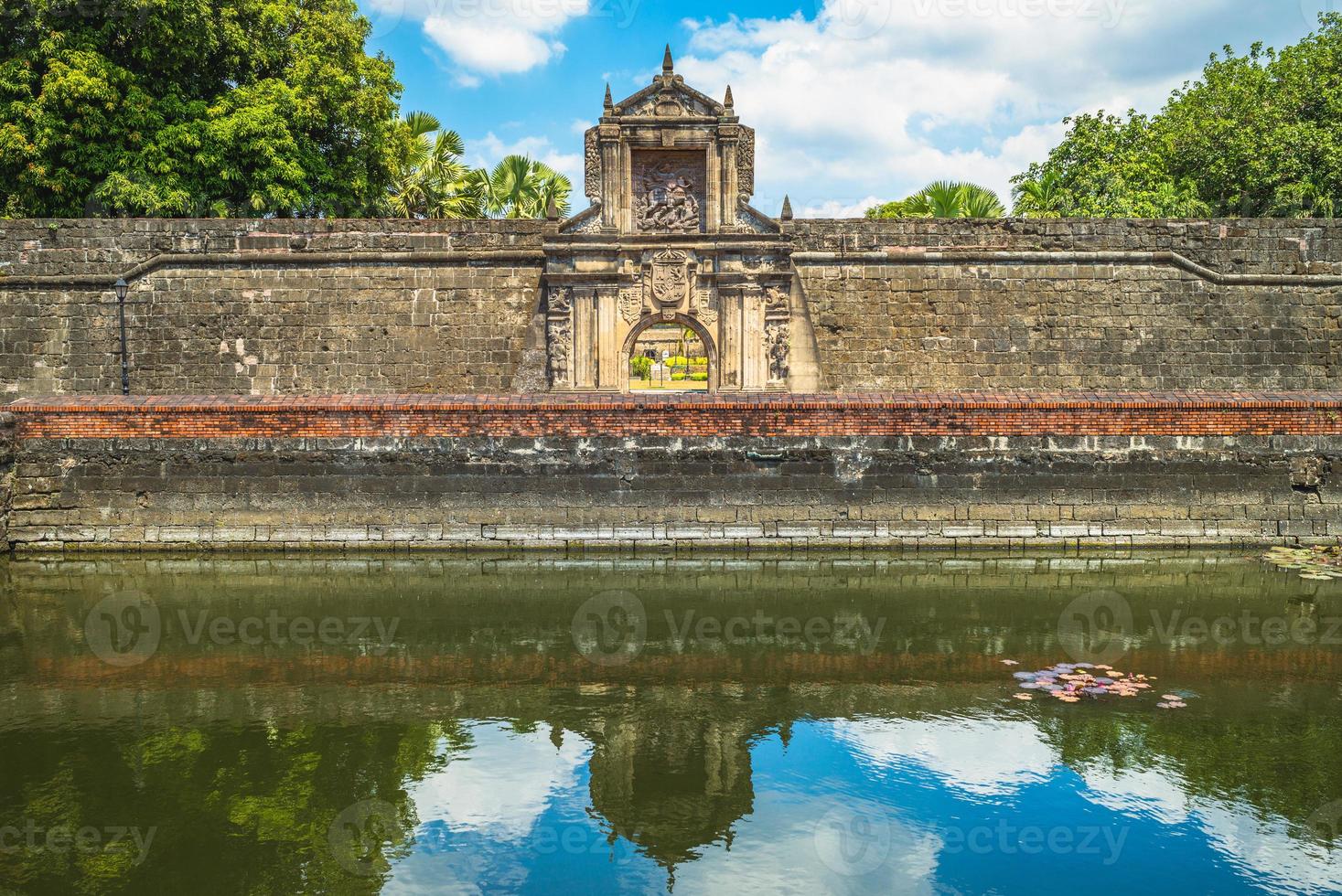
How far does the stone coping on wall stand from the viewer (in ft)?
34.5

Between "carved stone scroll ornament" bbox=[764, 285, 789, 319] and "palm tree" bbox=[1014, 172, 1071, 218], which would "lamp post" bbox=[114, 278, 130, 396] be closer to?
"carved stone scroll ornament" bbox=[764, 285, 789, 319]

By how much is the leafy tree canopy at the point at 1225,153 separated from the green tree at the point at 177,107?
45.0 ft

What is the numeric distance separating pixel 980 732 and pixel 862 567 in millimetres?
3864

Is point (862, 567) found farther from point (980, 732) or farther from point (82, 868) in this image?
point (82, 868)

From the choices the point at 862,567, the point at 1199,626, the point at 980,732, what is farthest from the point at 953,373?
the point at 980,732

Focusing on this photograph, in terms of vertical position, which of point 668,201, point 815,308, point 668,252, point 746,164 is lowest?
point 815,308

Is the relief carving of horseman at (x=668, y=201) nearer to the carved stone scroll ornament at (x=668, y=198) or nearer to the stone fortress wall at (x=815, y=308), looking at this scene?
the carved stone scroll ornament at (x=668, y=198)

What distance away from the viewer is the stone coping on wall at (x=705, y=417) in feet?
34.5

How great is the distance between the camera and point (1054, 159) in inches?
861

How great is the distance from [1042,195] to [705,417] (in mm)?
14386

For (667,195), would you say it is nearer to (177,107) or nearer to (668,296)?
(668,296)

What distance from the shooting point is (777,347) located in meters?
15.1

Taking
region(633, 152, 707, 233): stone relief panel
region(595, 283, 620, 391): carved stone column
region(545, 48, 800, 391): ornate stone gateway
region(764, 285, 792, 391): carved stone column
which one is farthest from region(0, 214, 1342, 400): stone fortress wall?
region(633, 152, 707, 233): stone relief panel

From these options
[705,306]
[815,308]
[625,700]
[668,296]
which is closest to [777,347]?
[815,308]
